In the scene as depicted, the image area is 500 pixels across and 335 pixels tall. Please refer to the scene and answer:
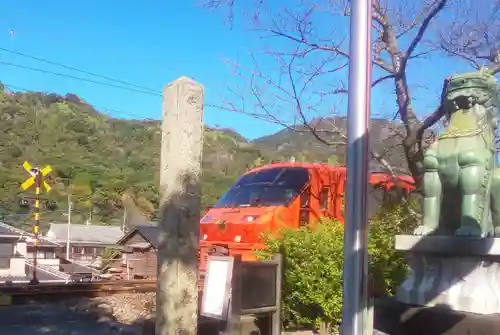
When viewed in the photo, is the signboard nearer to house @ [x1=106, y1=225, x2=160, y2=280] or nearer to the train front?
the train front

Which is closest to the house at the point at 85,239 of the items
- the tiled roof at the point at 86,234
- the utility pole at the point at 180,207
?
the tiled roof at the point at 86,234

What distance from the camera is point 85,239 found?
3669cm

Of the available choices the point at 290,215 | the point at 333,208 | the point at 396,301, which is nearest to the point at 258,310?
the point at 396,301

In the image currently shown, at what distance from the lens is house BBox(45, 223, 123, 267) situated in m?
35.4

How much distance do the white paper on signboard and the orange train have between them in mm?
4260

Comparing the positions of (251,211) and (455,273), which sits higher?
(251,211)

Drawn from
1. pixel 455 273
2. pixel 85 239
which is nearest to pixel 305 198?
pixel 455 273

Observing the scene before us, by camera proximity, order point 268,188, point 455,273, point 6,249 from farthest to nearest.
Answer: point 6,249 < point 268,188 < point 455,273

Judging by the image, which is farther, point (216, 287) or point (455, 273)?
point (216, 287)

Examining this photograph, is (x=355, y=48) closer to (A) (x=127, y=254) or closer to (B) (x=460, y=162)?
(B) (x=460, y=162)

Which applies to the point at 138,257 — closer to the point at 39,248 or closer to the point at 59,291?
the point at 59,291

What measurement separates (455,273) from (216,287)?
1884 mm

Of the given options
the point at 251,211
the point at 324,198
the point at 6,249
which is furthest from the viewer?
the point at 6,249

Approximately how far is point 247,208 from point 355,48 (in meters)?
7.08
